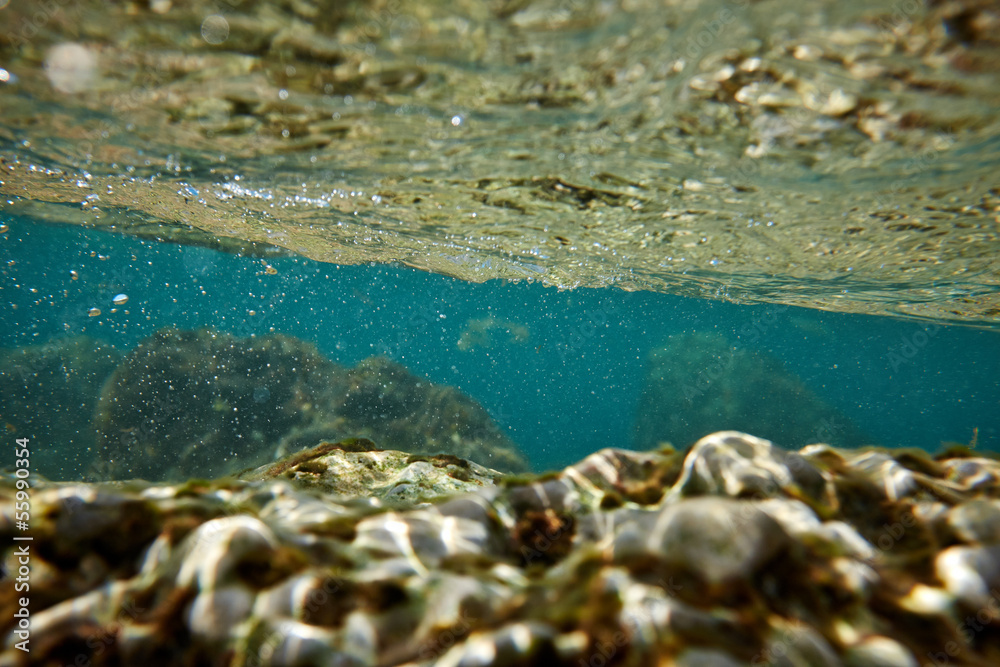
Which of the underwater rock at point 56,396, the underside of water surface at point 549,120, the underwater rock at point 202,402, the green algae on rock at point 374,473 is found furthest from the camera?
the underwater rock at point 56,396

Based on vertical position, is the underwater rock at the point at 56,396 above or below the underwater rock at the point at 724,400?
below

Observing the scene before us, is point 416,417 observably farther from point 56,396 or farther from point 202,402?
point 56,396

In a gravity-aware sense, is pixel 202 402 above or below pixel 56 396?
above

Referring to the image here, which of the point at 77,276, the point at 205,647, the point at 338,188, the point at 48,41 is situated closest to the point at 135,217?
the point at 338,188

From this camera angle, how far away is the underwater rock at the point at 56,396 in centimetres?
1866

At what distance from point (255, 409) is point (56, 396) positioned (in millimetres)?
11440

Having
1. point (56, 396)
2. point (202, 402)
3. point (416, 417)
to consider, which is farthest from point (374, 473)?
point (56, 396)

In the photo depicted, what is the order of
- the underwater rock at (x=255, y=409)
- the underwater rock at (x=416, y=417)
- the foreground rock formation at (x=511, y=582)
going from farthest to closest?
1. the underwater rock at (x=416, y=417)
2. the underwater rock at (x=255, y=409)
3. the foreground rock formation at (x=511, y=582)

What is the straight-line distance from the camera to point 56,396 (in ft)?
67.4

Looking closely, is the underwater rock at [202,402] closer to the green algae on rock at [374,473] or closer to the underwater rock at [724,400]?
the green algae on rock at [374,473]

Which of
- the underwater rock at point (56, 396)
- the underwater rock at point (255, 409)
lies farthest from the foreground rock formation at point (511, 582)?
the underwater rock at point (56, 396)

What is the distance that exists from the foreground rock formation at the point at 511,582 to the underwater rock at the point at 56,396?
66.7 ft

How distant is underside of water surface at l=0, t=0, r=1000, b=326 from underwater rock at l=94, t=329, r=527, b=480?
5551mm

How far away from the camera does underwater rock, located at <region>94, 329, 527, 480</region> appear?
15.8m
